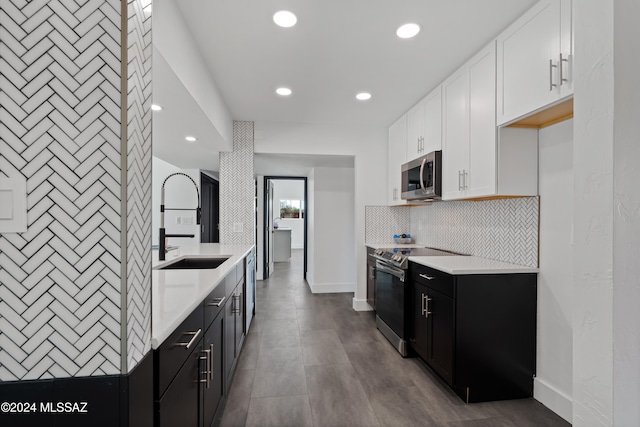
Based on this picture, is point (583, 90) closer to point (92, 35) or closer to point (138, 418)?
point (92, 35)

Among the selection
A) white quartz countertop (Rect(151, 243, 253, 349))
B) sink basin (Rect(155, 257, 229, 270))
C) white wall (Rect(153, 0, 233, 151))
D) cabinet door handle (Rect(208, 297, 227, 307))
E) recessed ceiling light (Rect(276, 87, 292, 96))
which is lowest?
cabinet door handle (Rect(208, 297, 227, 307))

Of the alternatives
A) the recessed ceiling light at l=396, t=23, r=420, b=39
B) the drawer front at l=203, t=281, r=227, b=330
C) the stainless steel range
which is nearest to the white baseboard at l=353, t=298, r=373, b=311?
the stainless steel range

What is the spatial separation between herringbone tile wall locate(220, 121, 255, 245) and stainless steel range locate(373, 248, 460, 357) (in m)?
1.63

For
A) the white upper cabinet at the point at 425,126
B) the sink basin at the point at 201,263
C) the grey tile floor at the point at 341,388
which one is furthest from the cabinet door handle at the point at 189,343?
the white upper cabinet at the point at 425,126

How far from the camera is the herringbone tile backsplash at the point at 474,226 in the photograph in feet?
7.30

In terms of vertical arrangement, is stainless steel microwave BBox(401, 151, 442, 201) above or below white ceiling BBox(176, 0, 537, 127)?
below

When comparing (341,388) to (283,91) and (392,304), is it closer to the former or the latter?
(392,304)

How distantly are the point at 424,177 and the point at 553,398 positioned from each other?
1860mm

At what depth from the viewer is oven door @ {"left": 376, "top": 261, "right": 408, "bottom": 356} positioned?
9.21 ft

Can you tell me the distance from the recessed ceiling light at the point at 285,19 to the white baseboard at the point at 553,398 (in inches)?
110

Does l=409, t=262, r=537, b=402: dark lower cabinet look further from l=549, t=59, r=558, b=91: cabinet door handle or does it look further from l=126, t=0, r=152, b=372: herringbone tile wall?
l=126, t=0, r=152, b=372: herringbone tile wall

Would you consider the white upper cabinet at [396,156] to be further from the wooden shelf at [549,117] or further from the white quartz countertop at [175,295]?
the white quartz countertop at [175,295]

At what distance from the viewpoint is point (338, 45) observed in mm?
2184

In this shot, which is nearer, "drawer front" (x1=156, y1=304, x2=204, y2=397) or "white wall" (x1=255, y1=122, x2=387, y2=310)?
"drawer front" (x1=156, y1=304, x2=204, y2=397)
